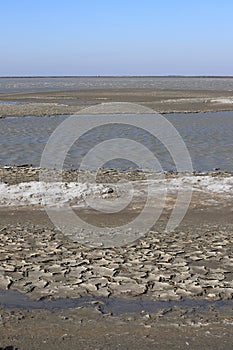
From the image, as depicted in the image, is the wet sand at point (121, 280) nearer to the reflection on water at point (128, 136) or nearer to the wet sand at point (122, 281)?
the wet sand at point (122, 281)

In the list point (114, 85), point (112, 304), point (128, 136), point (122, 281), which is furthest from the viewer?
point (114, 85)

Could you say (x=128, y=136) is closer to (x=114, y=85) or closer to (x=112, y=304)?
(x=112, y=304)

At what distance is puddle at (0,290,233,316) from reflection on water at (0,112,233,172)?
30.7 feet

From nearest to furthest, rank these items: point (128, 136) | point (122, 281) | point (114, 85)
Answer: point (122, 281), point (128, 136), point (114, 85)

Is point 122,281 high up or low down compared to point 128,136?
down

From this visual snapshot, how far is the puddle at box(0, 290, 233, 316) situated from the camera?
6.23 metres

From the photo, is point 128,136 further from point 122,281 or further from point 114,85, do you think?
point 114,85

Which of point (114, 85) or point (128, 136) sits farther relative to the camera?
point (114, 85)

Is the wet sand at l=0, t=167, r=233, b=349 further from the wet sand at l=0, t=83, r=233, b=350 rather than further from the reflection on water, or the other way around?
the reflection on water

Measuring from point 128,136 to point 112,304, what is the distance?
16.9 metres

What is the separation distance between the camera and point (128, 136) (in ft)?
75.5

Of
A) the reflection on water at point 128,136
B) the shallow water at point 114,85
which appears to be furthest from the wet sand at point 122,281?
the shallow water at point 114,85

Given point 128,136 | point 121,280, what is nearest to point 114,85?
point 128,136

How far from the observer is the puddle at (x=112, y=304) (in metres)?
6.23
